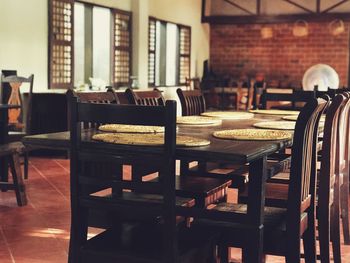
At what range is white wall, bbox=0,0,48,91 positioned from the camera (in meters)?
6.94

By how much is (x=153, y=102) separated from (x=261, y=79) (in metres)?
8.74

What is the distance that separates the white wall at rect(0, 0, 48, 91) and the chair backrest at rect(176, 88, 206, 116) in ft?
10.4

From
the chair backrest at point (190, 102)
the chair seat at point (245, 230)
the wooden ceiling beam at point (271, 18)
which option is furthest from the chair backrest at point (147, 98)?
the wooden ceiling beam at point (271, 18)

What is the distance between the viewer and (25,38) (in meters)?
7.25

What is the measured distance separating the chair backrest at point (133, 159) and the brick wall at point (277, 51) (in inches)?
414

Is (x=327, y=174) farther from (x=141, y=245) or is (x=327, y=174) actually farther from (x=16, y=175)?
(x=16, y=175)

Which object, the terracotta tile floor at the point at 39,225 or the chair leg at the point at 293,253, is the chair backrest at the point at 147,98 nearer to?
the terracotta tile floor at the point at 39,225

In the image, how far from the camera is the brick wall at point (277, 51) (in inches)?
476

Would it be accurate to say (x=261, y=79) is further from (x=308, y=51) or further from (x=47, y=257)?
(x=47, y=257)

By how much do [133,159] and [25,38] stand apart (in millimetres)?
5585

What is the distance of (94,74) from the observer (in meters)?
11.0

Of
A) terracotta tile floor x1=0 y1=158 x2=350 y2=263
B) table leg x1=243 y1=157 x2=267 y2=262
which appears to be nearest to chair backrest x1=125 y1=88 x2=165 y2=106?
terracotta tile floor x1=0 y1=158 x2=350 y2=263

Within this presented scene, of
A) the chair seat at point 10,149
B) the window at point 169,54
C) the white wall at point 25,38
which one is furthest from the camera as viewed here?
the window at point 169,54

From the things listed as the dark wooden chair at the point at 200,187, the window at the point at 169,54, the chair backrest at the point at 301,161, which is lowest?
the dark wooden chair at the point at 200,187
